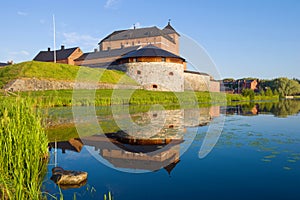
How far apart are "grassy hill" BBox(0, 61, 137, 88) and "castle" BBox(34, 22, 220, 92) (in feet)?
16.4

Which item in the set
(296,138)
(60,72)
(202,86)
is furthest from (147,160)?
(202,86)

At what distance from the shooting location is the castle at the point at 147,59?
106 feet

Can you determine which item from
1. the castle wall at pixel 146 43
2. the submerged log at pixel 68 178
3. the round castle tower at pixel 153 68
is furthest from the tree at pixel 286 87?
the submerged log at pixel 68 178

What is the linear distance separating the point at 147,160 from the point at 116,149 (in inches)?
46.2

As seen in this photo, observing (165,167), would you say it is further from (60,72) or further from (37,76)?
(60,72)

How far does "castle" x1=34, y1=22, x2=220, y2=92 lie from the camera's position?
32.2m

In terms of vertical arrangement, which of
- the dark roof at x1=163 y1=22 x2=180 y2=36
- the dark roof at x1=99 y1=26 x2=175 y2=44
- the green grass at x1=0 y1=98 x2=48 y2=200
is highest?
the dark roof at x1=163 y1=22 x2=180 y2=36

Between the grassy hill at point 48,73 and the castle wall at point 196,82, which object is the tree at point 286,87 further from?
the grassy hill at point 48,73

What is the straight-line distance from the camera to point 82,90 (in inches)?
900

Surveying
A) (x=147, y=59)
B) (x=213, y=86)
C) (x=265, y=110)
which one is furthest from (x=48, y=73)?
(x=213, y=86)

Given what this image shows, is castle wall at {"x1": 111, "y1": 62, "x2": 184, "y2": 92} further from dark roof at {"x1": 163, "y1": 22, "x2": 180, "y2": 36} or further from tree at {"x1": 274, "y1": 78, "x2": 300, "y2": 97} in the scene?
tree at {"x1": 274, "y1": 78, "x2": 300, "y2": 97}

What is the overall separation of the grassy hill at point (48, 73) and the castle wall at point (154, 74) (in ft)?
13.4

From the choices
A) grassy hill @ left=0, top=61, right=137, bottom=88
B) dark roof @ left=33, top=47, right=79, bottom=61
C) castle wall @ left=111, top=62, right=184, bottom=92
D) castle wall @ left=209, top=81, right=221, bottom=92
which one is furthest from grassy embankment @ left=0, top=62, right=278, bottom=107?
dark roof @ left=33, top=47, right=79, bottom=61

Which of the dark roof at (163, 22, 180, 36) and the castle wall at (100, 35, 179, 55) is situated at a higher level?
the dark roof at (163, 22, 180, 36)
